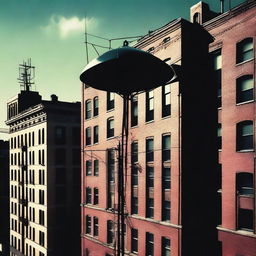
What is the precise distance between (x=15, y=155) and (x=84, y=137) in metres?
24.6

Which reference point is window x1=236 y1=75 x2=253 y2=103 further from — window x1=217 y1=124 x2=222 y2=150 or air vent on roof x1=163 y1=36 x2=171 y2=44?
air vent on roof x1=163 y1=36 x2=171 y2=44

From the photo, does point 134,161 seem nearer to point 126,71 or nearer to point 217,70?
point 217,70

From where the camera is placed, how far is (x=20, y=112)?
2121 inches

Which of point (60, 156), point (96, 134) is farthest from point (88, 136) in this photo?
point (60, 156)

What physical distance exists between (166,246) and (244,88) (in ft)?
44.3

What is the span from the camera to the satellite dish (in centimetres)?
934

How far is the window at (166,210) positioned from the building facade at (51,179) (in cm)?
2349

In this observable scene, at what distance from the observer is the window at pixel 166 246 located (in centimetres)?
2452

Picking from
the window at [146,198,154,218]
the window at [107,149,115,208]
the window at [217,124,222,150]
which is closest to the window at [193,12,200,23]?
the window at [217,124,222,150]

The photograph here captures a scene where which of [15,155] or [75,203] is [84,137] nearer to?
[75,203]

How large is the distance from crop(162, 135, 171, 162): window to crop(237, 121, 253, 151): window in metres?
5.43

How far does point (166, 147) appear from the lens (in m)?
25.4

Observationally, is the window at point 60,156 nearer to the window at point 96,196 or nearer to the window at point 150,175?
the window at point 96,196

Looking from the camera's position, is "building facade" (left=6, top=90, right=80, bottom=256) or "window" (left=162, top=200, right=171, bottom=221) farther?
"building facade" (left=6, top=90, right=80, bottom=256)
